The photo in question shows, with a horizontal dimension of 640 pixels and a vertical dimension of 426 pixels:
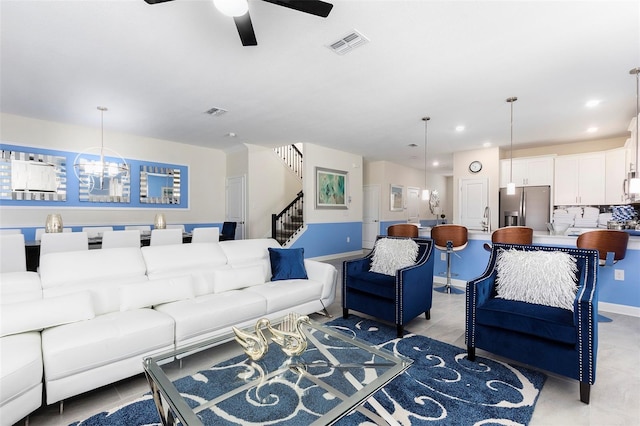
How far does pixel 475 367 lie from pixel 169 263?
277 centimetres

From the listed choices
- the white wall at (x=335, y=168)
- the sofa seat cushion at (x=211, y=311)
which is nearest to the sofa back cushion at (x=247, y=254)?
the sofa seat cushion at (x=211, y=311)

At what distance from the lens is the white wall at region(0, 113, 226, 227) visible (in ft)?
15.8

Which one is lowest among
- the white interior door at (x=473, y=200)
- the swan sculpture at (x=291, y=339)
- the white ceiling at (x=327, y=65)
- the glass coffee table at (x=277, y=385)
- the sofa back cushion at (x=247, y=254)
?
the glass coffee table at (x=277, y=385)

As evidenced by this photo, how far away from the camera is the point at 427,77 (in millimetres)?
3369

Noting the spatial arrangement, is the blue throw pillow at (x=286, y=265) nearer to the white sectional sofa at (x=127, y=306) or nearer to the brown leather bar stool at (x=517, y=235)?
the white sectional sofa at (x=127, y=306)

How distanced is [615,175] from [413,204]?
5308 millimetres

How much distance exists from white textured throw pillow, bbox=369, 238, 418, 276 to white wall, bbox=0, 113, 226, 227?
16.3ft

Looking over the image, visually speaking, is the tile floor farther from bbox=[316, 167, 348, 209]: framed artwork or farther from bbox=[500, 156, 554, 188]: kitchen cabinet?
bbox=[316, 167, 348, 209]: framed artwork

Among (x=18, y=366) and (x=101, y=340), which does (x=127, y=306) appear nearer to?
(x=101, y=340)

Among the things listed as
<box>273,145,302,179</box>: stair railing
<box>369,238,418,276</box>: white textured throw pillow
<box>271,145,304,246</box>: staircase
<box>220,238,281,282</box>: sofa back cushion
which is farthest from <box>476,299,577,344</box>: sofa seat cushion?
<box>273,145,302,179</box>: stair railing

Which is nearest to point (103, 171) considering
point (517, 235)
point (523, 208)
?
point (517, 235)

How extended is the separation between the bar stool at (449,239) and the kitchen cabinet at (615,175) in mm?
3470

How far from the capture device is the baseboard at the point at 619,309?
342 centimetres

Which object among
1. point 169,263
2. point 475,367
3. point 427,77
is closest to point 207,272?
point 169,263
